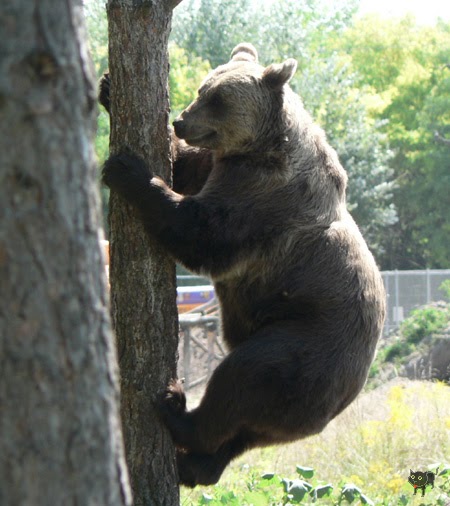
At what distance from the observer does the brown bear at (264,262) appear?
17.2 feet

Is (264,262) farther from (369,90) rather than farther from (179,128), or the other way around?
(369,90)

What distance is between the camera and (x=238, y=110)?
5.88 metres

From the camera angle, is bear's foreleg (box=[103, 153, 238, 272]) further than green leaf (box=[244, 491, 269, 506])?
No

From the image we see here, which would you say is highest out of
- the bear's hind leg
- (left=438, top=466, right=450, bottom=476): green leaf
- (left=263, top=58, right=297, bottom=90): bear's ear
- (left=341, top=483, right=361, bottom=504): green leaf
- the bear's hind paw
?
(left=263, top=58, right=297, bottom=90): bear's ear

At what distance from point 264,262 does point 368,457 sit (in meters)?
5.21

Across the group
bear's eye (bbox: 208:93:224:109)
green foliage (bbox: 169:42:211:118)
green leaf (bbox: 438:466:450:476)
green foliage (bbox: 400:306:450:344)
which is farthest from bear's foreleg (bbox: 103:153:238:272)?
green foliage (bbox: 169:42:211:118)

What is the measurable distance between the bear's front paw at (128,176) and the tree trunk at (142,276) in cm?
8

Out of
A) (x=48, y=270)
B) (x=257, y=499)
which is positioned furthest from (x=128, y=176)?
(x=257, y=499)

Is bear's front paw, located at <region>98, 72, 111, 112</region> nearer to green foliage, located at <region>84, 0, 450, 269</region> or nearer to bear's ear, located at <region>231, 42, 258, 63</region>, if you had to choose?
bear's ear, located at <region>231, 42, 258, 63</region>

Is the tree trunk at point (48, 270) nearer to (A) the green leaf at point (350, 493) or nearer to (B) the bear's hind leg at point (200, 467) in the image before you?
(B) the bear's hind leg at point (200, 467)

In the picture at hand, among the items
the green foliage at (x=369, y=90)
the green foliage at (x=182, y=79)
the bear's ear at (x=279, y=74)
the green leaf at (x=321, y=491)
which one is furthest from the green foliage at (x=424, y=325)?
the green foliage at (x=182, y=79)

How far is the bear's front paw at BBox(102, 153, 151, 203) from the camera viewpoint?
5031 mm

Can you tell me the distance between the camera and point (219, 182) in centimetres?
561

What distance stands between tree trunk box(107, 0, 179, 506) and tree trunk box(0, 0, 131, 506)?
2.86 m
